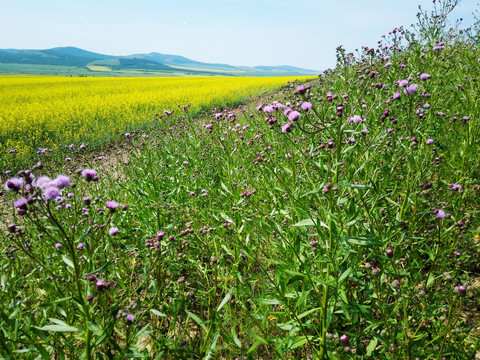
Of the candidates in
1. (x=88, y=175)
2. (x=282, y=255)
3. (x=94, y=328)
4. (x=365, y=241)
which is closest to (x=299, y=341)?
(x=365, y=241)

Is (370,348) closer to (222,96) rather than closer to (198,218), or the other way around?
(198,218)

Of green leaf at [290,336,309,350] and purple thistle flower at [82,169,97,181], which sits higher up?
purple thistle flower at [82,169,97,181]

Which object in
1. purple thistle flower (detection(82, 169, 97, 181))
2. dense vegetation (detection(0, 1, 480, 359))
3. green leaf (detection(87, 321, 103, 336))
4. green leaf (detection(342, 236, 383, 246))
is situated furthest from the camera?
purple thistle flower (detection(82, 169, 97, 181))

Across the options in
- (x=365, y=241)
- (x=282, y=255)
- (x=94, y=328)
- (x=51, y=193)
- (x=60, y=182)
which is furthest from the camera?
(x=282, y=255)

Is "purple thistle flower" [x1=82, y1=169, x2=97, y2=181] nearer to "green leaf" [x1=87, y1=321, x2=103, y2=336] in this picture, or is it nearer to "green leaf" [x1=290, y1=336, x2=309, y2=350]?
"green leaf" [x1=87, y1=321, x2=103, y2=336]

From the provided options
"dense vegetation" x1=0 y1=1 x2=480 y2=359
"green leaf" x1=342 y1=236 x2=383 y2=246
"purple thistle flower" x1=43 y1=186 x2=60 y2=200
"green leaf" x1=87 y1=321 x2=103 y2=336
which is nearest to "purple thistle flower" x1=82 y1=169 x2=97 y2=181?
"dense vegetation" x1=0 y1=1 x2=480 y2=359

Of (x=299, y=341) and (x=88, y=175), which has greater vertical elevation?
(x=88, y=175)

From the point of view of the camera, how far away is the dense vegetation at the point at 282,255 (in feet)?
5.47

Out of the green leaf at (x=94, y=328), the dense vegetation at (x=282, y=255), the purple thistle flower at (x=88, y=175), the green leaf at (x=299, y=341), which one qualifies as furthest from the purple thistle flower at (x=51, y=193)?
the green leaf at (x=299, y=341)

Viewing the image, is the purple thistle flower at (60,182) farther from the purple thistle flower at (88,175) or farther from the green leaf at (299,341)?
the green leaf at (299,341)

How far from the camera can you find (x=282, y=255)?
8.25ft

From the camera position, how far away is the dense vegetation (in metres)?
1.67

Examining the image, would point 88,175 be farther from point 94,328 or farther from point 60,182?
point 94,328

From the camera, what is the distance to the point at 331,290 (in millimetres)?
1846
